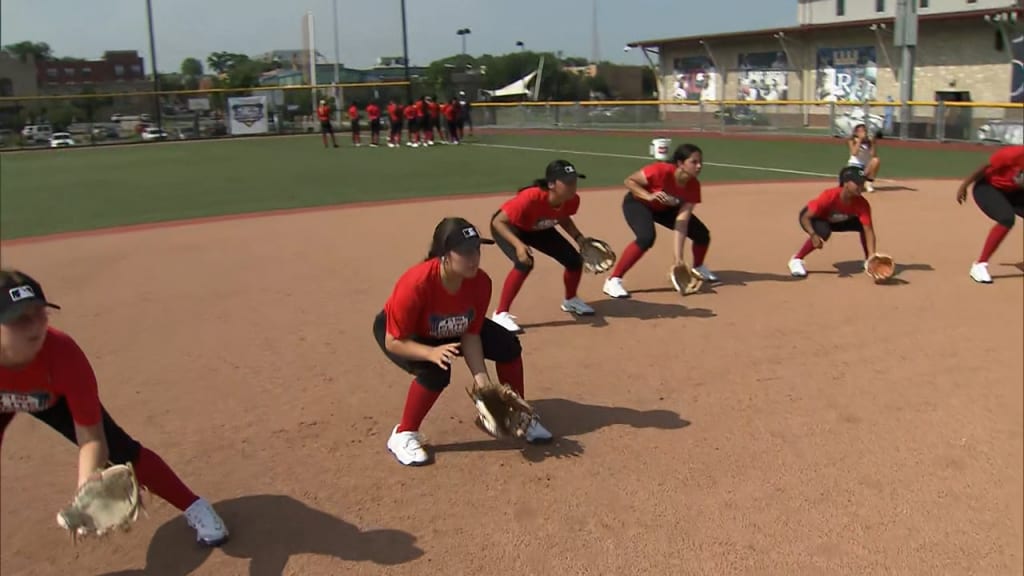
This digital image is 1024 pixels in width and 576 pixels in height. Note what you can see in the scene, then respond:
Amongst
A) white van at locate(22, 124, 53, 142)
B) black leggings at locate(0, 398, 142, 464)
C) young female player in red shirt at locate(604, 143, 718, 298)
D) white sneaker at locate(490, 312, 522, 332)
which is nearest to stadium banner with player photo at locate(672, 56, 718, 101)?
young female player in red shirt at locate(604, 143, 718, 298)

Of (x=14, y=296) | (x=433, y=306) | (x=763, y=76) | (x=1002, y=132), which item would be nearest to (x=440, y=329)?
(x=433, y=306)

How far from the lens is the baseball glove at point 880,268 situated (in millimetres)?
8664

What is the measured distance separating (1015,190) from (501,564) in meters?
7.34

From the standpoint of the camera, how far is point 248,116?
3738cm

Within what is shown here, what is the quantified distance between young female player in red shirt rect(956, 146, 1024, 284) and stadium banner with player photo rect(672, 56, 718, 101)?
140 feet

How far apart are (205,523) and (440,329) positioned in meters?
1.53

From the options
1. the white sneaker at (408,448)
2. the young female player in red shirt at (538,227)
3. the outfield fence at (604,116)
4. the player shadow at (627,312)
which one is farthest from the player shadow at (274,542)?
the outfield fence at (604,116)

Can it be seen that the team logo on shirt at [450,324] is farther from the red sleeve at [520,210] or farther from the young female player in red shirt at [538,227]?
the red sleeve at [520,210]

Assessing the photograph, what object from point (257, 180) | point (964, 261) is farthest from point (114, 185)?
point (964, 261)

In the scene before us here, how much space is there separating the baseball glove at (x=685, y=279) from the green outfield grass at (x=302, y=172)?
9120 mm

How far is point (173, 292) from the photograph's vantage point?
8.95 m

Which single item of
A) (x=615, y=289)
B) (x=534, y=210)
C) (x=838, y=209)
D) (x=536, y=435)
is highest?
(x=534, y=210)

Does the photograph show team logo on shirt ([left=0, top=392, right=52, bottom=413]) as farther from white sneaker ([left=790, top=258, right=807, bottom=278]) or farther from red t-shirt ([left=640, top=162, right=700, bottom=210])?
white sneaker ([left=790, top=258, right=807, bottom=278])

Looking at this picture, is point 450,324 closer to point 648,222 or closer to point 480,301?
point 480,301
